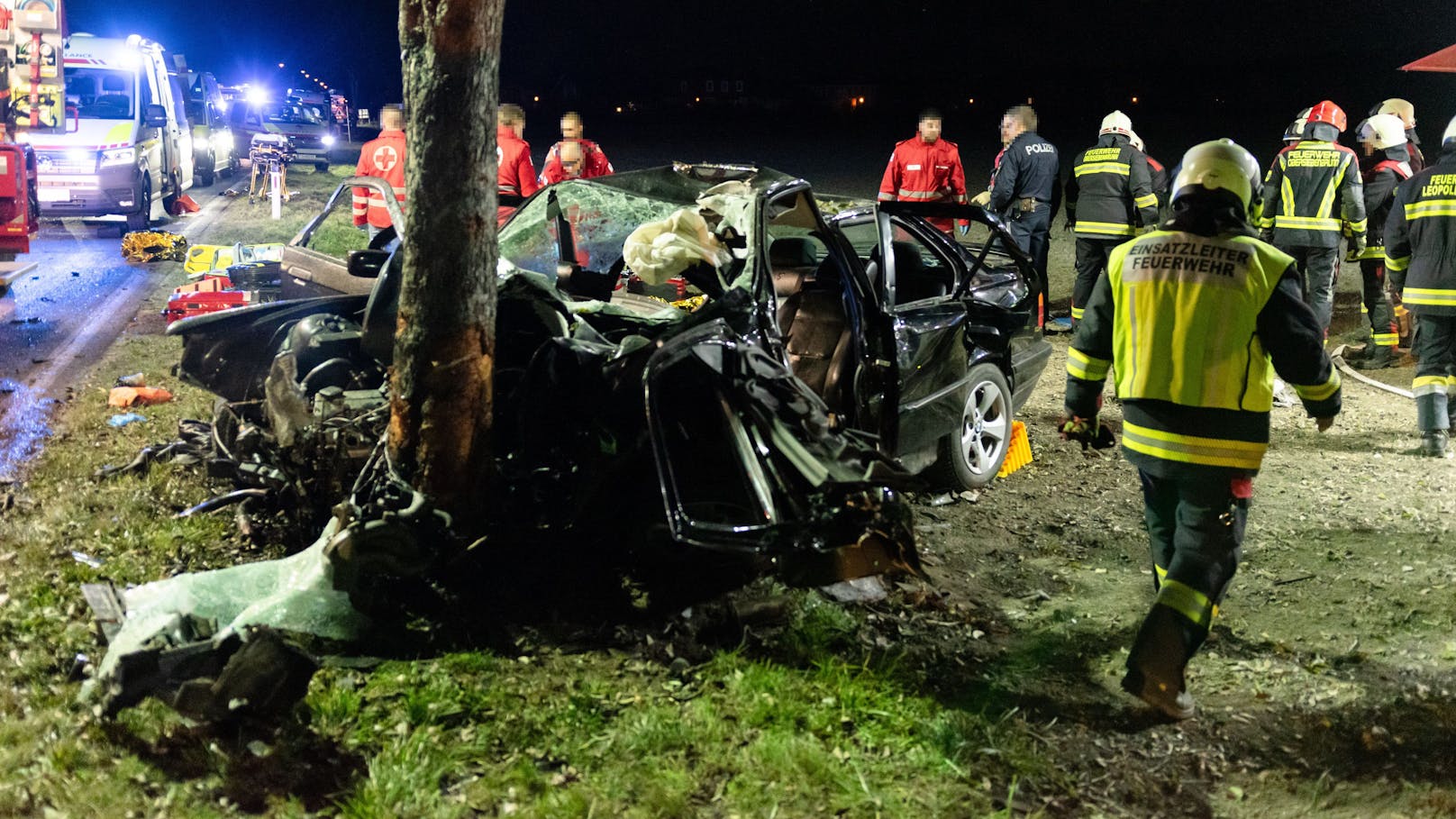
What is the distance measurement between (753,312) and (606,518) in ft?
3.12

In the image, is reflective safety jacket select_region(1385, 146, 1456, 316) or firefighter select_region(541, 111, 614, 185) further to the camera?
firefighter select_region(541, 111, 614, 185)

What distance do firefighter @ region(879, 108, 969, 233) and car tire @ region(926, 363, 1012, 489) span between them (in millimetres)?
3916

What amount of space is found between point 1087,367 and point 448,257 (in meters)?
2.23

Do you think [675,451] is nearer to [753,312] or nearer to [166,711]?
[753,312]

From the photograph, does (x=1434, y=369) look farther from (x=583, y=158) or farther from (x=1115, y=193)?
(x=583, y=158)

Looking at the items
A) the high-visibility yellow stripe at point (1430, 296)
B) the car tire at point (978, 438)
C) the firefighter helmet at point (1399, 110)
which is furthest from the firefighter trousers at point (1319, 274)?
the car tire at point (978, 438)

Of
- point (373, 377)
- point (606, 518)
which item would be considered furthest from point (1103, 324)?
point (373, 377)

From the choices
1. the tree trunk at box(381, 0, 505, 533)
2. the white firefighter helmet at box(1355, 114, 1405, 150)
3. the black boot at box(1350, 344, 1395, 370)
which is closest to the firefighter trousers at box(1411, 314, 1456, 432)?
the black boot at box(1350, 344, 1395, 370)

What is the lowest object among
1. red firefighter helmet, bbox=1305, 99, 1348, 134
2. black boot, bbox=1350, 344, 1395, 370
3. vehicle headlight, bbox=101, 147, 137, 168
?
black boot, bbox=1350, 344, 1395, 370

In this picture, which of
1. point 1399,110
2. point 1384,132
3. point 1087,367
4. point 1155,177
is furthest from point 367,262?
point 1399,110

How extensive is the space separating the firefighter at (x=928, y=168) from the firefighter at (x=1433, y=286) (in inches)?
144

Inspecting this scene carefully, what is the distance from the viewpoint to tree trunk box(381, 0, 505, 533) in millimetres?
3504

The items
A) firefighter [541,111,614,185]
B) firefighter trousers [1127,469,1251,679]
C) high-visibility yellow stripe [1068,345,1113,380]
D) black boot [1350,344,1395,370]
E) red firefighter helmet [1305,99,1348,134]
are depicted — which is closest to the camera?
firefighter trousers [1127,469,1251,679]

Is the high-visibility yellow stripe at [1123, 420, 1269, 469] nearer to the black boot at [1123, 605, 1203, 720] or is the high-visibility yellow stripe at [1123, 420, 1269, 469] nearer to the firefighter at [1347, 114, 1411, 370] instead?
the black boot at [1123, 605, 1203, 720]
